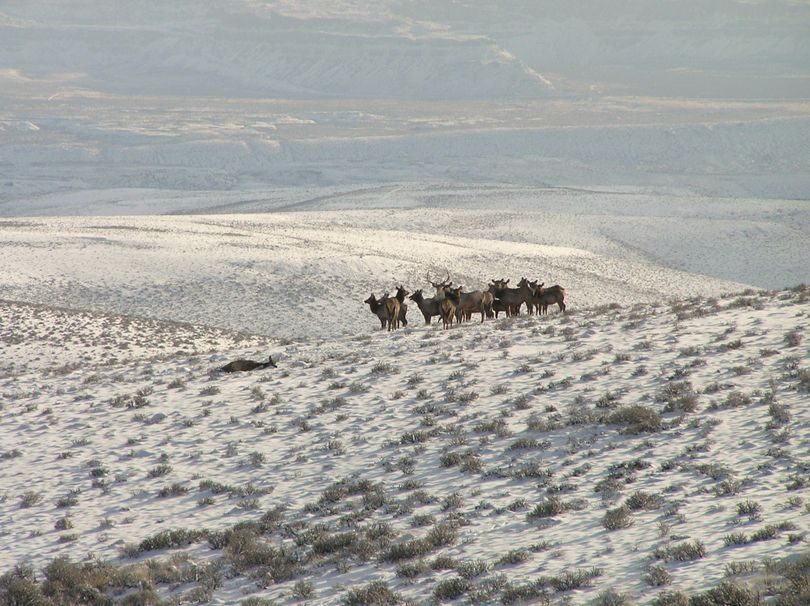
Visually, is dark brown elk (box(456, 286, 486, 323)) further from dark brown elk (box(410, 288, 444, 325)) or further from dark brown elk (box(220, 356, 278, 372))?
dark brown elk (box(220, 356, 278, 372))

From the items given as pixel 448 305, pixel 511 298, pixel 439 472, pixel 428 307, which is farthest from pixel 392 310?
pixel 439 472

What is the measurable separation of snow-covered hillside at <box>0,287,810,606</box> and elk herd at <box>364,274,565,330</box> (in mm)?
3460

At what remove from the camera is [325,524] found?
36.3 feet

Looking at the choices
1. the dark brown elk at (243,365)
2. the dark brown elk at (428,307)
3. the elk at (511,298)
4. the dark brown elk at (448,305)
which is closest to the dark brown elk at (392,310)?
the dark brown elk at (428,307)

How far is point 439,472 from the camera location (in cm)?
1220

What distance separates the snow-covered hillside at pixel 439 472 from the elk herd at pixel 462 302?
3460 millimetres

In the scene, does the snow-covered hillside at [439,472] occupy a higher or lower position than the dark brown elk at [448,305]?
lower

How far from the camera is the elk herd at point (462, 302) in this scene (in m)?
22.2

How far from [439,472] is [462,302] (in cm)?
1056

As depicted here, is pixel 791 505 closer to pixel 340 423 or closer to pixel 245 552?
pixel 245 552

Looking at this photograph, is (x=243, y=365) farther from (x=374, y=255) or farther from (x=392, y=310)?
(x=374, y=255)

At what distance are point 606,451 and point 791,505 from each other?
2654 mm

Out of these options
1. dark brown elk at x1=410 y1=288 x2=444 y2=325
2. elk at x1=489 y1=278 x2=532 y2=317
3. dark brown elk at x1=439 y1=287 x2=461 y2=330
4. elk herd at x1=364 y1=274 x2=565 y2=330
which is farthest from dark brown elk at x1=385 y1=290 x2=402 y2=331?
elk at x1=489 y1=278 x2=532 y2=317

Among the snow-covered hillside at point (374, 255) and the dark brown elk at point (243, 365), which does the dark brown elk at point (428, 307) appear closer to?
the dark brown elk at point (243, 365)
